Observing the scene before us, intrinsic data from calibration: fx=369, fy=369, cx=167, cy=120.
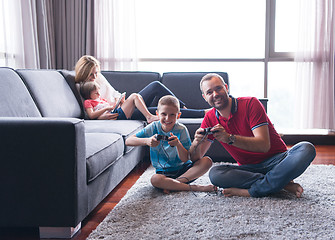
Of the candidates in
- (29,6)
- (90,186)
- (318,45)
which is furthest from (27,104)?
(318,45)

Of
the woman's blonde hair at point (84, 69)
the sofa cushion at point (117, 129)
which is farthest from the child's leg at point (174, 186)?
the woman's blonde hair at point (84, 69)

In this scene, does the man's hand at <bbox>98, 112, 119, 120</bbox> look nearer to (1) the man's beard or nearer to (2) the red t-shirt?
(2) the red t-shirt

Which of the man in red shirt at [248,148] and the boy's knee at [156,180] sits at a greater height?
the man in red shirt at [248,148]

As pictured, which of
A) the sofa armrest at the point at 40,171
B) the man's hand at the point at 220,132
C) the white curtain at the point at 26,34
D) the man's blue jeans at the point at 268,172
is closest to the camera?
the sofa armrest at the point at 40,171

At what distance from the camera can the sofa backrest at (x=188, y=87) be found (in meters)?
3.74

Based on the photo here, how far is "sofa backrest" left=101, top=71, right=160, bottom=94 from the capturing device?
3834 mm

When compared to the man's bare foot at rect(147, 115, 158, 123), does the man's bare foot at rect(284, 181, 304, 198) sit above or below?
below

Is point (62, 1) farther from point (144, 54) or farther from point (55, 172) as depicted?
point (55, 172)

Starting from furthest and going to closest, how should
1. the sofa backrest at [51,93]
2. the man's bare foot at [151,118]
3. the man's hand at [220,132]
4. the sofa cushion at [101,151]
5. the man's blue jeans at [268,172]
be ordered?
the man's bare foot at [151,118]
the sofa backrest at [51,93]
the man's blue jeans at [268,172]
the man's hand at [220,132]
the sofa cushion at [101,151]

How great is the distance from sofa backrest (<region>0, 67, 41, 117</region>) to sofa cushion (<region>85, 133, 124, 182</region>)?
1.45 ft

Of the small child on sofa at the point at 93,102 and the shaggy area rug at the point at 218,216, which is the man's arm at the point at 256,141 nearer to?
the shaggy area rug at the point at 218,216

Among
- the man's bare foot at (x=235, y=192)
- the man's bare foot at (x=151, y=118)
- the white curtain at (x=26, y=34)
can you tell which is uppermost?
the white curtain at (x=26, y=34)

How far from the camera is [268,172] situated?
6.82 ft

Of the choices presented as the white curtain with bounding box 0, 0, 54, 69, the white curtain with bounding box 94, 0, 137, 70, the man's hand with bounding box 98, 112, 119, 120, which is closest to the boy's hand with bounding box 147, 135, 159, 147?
the man's hand with bounding box 98, 112, 119, 120
